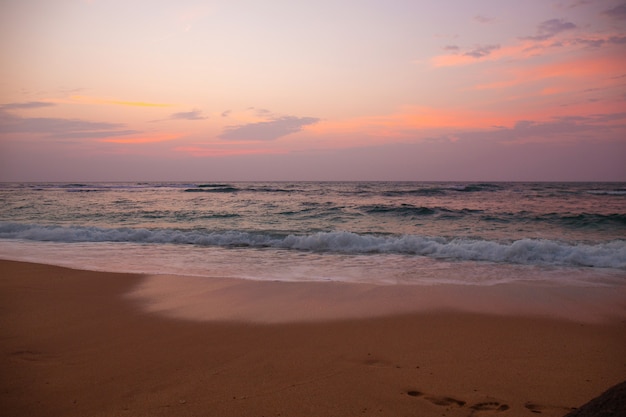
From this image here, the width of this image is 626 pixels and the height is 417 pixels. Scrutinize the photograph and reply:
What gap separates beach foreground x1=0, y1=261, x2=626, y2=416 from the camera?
3.06m

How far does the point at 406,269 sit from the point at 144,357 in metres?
5.88

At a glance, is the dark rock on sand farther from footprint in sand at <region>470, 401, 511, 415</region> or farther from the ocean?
the ocean

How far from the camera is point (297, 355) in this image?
156 inches

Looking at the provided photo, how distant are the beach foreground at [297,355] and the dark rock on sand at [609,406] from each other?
1.33 m

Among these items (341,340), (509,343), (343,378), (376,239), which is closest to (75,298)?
(341,340)

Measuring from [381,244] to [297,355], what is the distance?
8300 mm

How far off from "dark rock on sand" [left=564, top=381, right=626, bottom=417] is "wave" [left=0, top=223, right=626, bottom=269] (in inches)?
340

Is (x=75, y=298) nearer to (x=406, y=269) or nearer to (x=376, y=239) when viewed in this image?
(x=406, y=269)

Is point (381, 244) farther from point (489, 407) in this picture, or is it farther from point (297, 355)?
point (489, 407)

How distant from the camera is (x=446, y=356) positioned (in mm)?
3930

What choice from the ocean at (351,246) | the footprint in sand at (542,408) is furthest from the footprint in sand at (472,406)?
the ocean at (351,246)

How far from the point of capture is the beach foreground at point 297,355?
3062mm

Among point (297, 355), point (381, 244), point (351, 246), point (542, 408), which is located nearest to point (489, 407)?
point (542, 408)

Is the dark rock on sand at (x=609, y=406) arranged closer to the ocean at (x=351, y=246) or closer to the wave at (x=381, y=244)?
the ocean at (x=351, y=246)
